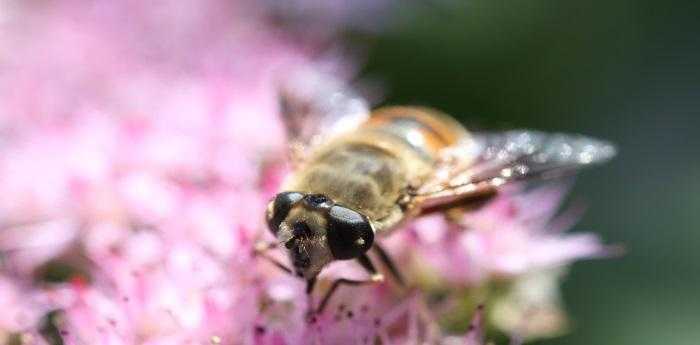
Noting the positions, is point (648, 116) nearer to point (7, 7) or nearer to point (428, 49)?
point (428, 49)

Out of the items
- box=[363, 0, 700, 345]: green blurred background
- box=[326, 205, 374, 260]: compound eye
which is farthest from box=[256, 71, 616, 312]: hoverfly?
box=[363, 0, 700, 345]: green blurred background

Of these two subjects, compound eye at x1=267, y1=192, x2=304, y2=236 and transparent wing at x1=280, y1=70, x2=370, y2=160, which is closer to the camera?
compound eye at x1=267, y1=192, x2=304, y2=236

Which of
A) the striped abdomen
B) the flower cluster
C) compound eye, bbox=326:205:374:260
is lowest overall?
the flower cluster

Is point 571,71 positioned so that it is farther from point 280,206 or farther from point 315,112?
point 280,206

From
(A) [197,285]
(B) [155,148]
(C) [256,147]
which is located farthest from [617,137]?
(A) [197,285]

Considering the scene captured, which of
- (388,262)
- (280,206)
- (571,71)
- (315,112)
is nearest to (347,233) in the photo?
(280,206)

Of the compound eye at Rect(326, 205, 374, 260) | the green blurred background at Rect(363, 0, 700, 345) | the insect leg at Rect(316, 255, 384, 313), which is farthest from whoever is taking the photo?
A: the green blurred background at Rect(363, 0, 700, 345)

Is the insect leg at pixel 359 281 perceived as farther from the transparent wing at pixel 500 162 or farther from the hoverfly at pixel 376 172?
the transparent wing at pixel 500 162

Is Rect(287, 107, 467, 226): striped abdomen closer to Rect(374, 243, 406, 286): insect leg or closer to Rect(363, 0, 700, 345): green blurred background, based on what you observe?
Rect(374, 243, 406, 286): insect leg
